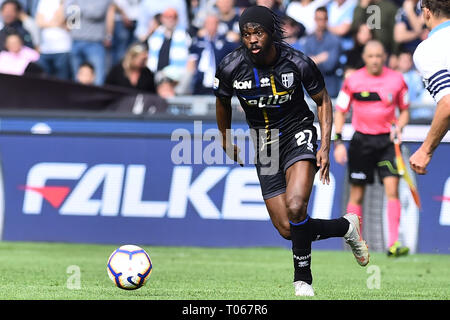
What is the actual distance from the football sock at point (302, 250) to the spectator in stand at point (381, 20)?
333 inches

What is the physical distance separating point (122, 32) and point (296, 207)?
1071cm

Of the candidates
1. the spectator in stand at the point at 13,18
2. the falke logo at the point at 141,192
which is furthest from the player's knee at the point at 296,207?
the spectator in stand at the point at 13,18

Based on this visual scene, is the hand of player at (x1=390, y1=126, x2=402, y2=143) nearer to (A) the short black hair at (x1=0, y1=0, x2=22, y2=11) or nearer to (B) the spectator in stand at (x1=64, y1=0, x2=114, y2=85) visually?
(B) the spectator in stand at (x1=64, y1=0, x2=114, y2=85)

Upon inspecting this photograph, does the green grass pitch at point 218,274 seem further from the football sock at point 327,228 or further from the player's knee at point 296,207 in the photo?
the player's knee at point 296,207

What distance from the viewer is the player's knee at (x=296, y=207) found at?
880 cm

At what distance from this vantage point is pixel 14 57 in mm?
17047

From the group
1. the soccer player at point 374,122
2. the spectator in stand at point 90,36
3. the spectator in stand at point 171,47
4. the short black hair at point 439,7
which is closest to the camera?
the short black hair at point 439,7

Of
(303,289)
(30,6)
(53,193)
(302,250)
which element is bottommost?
(303,289)

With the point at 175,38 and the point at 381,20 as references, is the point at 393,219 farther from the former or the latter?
the point at 175,38

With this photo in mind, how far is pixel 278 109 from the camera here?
30.3 feet

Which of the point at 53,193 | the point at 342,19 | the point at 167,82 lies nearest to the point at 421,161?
the point at 53,193

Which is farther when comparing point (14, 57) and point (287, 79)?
point (14, 57)

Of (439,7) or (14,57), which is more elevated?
(14,57)

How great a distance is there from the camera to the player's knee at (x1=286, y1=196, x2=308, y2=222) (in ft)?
28.9
